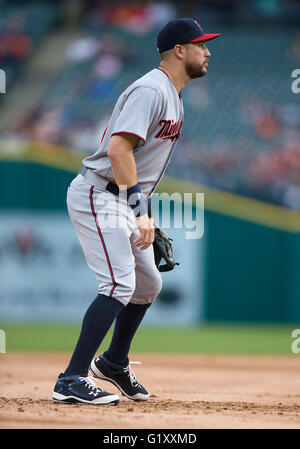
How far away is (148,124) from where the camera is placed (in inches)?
139

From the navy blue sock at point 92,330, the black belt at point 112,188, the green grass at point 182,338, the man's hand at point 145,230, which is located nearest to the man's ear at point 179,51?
the black belt at point 112,188

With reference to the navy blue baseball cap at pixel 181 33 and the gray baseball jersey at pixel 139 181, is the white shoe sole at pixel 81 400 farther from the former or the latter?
the navy blue baseball cap at pixel 181 33

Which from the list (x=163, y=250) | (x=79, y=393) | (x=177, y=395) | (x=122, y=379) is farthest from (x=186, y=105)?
(x=79, y=393)

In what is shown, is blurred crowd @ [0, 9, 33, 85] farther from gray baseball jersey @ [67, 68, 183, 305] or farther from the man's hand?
the man's hand

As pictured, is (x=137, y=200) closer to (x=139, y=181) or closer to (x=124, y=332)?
(x=139, y=181)

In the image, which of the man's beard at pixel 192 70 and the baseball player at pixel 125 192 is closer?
the baseball player at pixel 125 192

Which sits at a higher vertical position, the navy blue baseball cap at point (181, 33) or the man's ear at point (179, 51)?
the navy blue baseball cap at point (181, 33)

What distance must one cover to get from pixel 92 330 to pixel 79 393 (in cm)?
31

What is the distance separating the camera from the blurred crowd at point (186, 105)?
11.2m

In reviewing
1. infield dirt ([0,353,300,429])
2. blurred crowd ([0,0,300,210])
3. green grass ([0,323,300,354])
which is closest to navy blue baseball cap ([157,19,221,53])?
infield dirt ([0,353,300,429])

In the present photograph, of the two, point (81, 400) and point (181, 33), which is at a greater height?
point (181, 33)

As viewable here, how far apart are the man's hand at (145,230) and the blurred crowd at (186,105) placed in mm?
6926

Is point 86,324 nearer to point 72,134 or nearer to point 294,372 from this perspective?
point 294,372

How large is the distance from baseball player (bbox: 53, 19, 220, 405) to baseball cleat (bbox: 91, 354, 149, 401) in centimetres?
30
